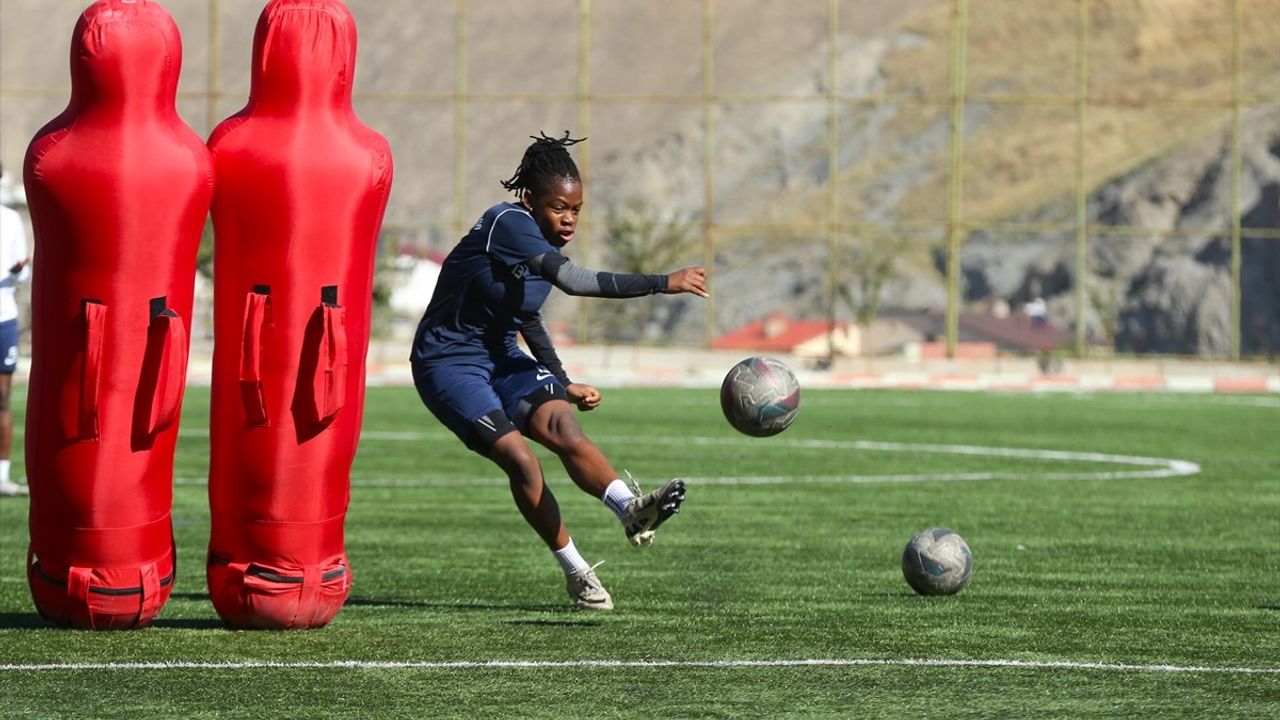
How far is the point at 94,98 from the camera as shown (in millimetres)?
8148

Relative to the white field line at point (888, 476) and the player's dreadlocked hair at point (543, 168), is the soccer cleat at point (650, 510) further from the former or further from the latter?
the white field line at point (888, 476)

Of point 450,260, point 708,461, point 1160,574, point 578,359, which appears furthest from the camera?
point 578,359

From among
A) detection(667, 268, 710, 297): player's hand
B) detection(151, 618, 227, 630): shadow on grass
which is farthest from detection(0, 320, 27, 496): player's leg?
detection(667, 268, 710, 297): player's hand

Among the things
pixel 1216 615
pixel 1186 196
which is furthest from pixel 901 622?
pixel 1186 196

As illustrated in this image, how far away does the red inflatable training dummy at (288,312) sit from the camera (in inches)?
324

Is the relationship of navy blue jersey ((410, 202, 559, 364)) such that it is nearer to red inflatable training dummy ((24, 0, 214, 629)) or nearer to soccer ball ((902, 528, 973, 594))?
red inflatable training dummy ((24, 0, 214, 629))

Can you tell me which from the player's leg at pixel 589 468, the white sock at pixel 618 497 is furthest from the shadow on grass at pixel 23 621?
the white sock at pixel 618 497

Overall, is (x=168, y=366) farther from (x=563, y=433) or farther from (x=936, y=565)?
(x=936, y=565)

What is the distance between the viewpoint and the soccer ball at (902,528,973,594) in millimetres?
9547

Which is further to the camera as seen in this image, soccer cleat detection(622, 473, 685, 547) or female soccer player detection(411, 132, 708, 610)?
female soccer player detection(411, 132, 708, 610)

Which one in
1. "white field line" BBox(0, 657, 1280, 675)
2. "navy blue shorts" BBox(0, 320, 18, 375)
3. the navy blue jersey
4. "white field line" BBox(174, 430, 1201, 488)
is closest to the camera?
"white field line" BBox(0, 657, 1280, 675)

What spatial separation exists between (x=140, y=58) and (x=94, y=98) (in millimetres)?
229

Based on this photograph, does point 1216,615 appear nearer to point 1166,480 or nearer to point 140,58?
point 140,58

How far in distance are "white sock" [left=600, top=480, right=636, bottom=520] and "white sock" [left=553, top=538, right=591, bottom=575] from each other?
0.39 metres
